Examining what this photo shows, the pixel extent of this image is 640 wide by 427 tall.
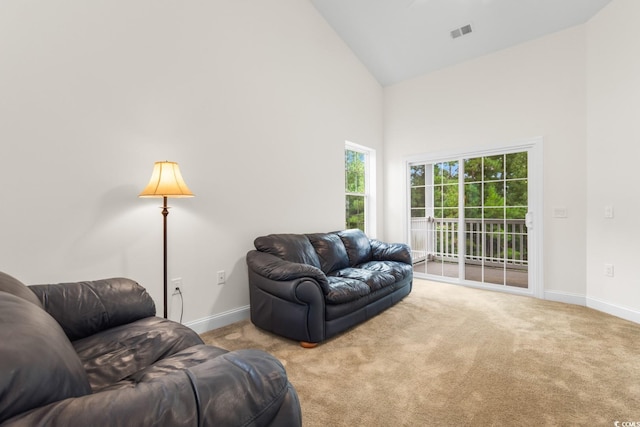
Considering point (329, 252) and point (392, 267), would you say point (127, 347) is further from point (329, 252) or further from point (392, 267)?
point (392, 267)

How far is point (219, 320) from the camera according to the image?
288 cm

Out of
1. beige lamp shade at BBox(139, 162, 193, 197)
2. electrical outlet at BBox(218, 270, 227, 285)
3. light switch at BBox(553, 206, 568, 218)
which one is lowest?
electrical outlet at BBox(218, 270, 227, 285)

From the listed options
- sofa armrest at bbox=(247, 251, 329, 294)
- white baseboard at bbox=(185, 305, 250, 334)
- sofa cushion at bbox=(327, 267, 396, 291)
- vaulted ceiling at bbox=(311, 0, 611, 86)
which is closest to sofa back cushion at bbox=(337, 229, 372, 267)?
sofa cushion at bbox=(327, 267, 396, 291)

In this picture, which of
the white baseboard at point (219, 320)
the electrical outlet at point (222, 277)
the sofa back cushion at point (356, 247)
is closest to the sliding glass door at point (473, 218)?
the sofa back cushion at point (356, 247)

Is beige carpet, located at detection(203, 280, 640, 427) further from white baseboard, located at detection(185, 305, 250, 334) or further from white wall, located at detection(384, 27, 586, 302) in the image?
white wall, located at detection(384, 27, 586, 302)

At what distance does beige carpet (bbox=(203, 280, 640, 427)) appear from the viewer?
1653mm

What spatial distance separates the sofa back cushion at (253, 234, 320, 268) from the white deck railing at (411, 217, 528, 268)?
7.84ft

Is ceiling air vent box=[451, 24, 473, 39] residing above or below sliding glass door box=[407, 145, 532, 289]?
above

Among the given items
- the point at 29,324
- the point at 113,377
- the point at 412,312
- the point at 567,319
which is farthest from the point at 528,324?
the point at 29,324

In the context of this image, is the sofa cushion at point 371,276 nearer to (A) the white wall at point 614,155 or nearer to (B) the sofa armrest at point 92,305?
(B) the sofa armrest at point 92,305

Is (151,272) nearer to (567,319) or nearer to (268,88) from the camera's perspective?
(268,88)

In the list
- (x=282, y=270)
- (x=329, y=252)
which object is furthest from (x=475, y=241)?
(x=282, y=270)

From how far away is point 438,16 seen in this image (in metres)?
3.65

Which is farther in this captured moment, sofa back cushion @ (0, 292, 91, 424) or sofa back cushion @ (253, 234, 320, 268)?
sofa back cushion @ (253, 234, 320, 268)
